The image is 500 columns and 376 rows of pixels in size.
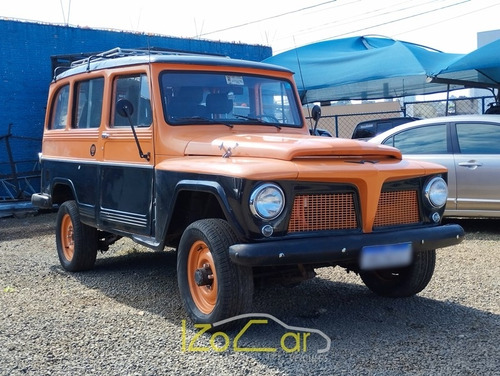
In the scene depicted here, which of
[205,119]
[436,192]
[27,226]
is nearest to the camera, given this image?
[436,192]

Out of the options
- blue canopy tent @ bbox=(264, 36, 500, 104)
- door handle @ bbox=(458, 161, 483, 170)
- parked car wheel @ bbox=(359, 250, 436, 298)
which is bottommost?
parked car wheel @ bbox=(359, 250, 436, 298)

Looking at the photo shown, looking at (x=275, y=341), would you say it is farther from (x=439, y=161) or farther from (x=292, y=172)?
(x=439, y=161)

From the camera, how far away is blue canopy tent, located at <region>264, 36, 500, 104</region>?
1264 cm

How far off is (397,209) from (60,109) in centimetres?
404

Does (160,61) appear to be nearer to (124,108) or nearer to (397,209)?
(124,108)

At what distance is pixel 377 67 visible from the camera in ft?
44.7

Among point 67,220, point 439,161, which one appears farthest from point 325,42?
point 67,220

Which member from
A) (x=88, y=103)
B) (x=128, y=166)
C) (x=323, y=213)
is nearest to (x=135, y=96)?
(x=128, y=166)

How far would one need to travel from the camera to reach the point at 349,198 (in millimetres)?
4355

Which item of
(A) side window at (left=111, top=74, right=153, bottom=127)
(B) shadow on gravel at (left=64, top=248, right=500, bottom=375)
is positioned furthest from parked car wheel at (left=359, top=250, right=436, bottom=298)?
(A) side window at (left=111, top=74, right=153, bottom=127)

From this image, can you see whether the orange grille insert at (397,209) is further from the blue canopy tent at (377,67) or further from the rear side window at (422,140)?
the blue canopy tent at (377,67)

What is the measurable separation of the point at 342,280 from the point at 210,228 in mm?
2199

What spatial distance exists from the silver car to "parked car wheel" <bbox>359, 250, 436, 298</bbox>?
3.07m

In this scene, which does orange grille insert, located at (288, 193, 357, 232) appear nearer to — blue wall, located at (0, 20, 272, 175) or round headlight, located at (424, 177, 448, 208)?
round headlight, located at (424, 177, 448, 208)
